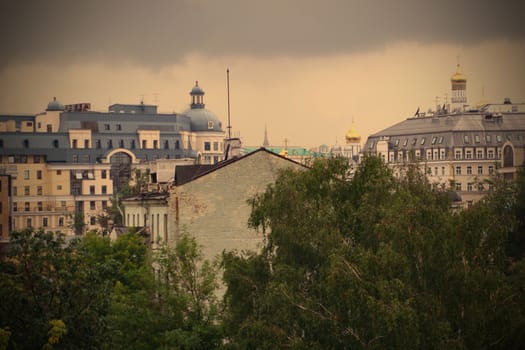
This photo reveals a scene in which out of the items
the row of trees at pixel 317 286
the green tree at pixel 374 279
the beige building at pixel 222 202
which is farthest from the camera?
the beige building at pixel 222 202

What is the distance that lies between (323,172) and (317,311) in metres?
7.55

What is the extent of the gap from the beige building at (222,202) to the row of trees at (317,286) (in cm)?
963

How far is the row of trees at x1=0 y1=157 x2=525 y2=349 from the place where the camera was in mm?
53719

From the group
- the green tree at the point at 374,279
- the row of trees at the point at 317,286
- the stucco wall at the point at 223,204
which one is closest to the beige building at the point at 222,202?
the stucco wall at the point at 223,204

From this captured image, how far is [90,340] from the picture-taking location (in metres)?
57.4

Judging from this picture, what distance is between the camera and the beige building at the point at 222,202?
73.9 metres

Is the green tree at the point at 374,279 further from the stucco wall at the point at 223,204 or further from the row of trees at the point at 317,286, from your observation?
the stucco wall at the point at 223,204

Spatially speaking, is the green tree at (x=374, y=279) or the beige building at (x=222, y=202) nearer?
the green tree at (x=374, y=279)

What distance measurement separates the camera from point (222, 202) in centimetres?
7425

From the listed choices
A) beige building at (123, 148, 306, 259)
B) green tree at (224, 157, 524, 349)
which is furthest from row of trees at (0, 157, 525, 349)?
beige building at (123, 148, 306, 259)

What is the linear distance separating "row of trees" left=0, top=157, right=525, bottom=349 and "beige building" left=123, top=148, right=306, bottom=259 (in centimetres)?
963

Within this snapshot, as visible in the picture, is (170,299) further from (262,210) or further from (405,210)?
(405,210)

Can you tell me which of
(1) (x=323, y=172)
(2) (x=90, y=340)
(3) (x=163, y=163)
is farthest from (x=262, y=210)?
(3) (x=163, y=163)

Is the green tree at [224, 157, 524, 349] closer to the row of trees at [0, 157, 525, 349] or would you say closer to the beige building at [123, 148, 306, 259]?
the row of trees at [0, 157, 525, 349]
